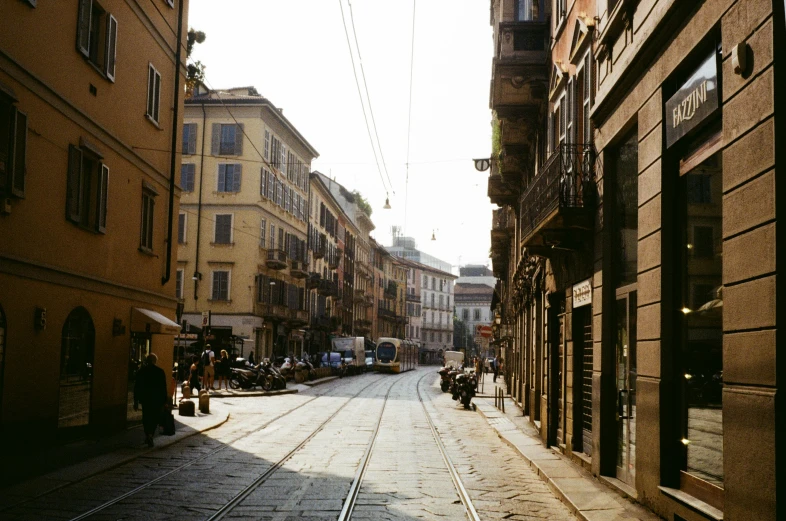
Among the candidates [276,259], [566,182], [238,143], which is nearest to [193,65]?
[566,182]

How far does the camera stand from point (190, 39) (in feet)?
71.2

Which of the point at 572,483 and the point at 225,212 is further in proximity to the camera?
the point at 225,212

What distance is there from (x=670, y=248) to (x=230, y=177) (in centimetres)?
4327

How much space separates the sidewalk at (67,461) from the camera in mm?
10328

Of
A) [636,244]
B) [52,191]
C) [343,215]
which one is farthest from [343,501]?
[343,215]

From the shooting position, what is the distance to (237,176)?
165ft

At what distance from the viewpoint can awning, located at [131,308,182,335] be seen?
59.4 ft

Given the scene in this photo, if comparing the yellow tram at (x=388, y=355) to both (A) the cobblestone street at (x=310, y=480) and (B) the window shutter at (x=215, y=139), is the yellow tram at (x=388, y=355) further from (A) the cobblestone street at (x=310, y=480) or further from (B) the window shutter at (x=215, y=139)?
(A) the cobblestone street at (x=310, y=480)

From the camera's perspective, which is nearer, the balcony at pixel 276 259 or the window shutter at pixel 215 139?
the window shutter at pixel 215 139

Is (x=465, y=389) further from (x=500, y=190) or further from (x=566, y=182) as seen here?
(x=566, y=182)

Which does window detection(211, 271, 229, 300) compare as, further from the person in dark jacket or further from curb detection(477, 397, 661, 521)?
the person in dark jacket

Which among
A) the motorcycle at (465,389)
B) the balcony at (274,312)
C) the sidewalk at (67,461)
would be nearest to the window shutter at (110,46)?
the sidewalk at (67,461)

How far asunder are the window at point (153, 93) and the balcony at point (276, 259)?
1303 inches

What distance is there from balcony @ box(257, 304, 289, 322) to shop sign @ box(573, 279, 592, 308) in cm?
3875
